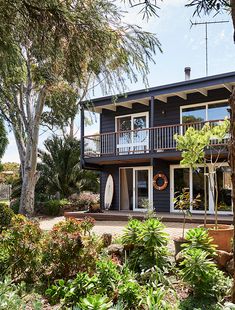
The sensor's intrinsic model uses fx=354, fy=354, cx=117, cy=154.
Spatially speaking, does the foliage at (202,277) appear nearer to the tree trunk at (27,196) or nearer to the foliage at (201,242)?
the foliage at (201,242)

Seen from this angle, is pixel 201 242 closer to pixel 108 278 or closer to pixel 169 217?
pixel 108 278

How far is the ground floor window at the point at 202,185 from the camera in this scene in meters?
13.7

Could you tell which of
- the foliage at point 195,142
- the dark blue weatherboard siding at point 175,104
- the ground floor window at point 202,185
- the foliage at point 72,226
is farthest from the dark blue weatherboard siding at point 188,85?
the foliage at point 72,226

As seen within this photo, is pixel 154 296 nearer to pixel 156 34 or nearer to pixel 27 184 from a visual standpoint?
pixel 156 34

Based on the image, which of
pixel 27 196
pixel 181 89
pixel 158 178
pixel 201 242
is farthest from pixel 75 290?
pixel 27 196

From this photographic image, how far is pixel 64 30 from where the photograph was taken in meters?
3.79

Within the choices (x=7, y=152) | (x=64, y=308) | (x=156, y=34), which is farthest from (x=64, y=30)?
(x=7, y=152)

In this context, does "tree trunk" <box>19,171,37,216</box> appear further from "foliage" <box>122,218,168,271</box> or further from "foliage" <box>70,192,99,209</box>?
"foliage" <box>122,218,168,271</box>

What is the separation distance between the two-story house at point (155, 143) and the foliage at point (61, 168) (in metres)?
2.76

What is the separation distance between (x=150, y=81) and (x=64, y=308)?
2.62 meters

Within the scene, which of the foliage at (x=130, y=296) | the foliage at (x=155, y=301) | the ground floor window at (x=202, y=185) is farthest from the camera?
A: the ground floor window at (x=202, y=185)

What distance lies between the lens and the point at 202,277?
3.77 meters

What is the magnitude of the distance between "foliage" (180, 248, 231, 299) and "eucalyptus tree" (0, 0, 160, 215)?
83.7 inches

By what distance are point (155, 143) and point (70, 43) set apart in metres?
11.0
